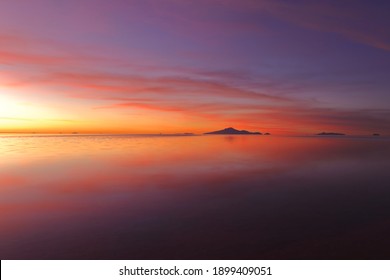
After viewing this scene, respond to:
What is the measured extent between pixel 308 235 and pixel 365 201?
6821 mm

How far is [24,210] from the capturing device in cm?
1339

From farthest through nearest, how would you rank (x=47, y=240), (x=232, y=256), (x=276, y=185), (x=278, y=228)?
1. (x=276, y=185)
2. (x=278, y=228)
3. (x=47, y=240)
4. (x=232, y=256)

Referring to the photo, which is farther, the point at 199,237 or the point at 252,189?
the point at 252,189

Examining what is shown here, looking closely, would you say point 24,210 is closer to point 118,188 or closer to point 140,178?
point 118,188

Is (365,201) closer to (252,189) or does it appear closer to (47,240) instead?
(252,189)

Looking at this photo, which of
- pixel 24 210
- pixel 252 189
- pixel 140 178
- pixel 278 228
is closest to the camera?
pixel 278 228

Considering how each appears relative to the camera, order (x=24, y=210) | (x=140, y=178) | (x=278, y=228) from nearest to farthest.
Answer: (x=278, y=228) < (x=24, y=210) < (x=140, y=178)

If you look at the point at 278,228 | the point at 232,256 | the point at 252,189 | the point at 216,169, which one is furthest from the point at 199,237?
the point at 216,169

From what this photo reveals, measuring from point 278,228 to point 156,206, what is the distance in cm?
587

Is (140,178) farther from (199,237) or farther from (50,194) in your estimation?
(199,237)

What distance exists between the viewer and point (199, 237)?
980 cm

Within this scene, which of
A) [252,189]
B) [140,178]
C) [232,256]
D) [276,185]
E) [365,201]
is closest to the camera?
[232,256]

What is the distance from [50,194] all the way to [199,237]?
422 inches

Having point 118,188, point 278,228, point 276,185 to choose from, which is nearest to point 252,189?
point 276,185
